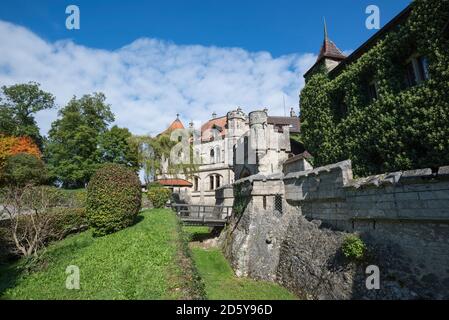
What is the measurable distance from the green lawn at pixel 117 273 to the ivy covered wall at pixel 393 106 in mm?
9719

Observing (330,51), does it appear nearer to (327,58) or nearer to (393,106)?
(327,58)

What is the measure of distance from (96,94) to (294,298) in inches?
1377

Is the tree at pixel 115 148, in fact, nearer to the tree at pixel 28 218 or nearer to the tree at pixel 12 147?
the tree at pixel 12 147

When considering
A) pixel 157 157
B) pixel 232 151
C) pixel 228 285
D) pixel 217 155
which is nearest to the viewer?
pixel 228 285

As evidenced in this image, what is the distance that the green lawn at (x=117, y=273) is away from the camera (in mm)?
5254

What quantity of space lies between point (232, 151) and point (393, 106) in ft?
78.1

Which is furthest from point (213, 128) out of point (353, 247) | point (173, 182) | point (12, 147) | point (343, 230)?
point (353, 247)

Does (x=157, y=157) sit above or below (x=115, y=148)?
below

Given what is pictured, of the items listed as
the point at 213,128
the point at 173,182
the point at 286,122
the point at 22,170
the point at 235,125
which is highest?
the point at 213,128

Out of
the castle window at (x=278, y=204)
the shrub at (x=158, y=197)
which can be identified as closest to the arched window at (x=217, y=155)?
the shrub at (x=158, y=197)

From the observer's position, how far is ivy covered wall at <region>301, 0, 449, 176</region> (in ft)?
30.1

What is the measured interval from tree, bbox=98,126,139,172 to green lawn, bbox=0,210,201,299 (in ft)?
79.5

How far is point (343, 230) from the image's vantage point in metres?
9.45
